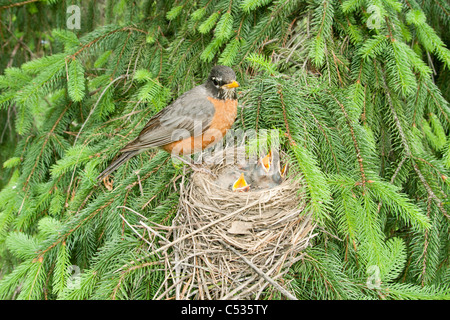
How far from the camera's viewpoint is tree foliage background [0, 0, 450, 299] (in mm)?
1998

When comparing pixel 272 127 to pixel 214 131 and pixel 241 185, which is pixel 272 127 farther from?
pixel 214 131

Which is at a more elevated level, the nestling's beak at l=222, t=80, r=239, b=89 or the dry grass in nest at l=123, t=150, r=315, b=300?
the nestling's beak at l=222, t=80, r=239, b=89

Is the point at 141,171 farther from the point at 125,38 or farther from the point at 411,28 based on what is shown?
the point at 411,28

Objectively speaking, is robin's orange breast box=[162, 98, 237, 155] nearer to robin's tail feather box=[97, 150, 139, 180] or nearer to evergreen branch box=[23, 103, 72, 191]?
robin's tail feather box=[97, 150, 139, 180]

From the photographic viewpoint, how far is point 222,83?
2752mm

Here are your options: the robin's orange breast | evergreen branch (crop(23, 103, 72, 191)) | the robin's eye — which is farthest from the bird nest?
evergreen branch (crop(23, 103, 72, 191))

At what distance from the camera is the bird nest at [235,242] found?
1938 millimetres

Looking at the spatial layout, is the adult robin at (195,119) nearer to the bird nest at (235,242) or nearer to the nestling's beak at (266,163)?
the nestling's beak at (266,163)

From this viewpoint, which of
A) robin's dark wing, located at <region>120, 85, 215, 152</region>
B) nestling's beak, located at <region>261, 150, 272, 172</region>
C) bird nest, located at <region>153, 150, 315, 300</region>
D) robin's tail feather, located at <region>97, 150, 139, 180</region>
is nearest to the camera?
bird nest, located at <region>153, 150, 315, 300</region>

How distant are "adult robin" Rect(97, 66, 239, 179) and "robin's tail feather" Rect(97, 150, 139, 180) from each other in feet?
0.04

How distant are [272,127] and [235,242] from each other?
765mm

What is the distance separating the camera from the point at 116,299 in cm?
189

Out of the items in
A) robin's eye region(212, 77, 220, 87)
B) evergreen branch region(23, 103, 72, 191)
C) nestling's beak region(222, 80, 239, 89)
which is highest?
nestling's beak region(222, 80, 239, 89)
